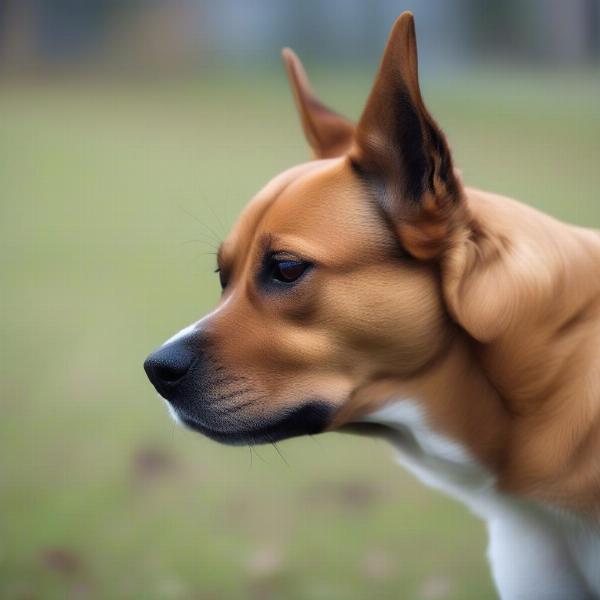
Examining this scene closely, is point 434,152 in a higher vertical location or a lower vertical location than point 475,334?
higher

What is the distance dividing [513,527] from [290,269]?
986mm

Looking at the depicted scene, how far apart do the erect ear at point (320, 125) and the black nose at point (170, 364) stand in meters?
0.91

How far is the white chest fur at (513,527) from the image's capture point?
2.49 metres

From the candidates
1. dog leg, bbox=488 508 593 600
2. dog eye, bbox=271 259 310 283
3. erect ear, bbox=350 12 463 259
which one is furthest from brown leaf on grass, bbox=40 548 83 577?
erect ear, bbox=350 12 463 259

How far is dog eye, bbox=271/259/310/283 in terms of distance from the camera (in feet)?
7.79

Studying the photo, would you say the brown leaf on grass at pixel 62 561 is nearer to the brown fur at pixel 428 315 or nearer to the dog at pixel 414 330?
the dog at pixel 414 330

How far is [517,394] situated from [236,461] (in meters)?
3.03

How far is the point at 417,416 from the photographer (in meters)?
2.50

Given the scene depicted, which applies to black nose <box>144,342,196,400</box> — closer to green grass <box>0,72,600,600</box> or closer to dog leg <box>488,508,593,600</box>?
green grass <box>0,72,600,600</box>

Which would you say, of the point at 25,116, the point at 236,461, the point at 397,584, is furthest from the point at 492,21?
the point at 397,584

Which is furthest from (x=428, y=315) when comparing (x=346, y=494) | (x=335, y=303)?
(x=346, y=494)

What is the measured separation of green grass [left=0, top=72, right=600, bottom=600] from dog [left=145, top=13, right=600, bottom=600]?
2.78 ft

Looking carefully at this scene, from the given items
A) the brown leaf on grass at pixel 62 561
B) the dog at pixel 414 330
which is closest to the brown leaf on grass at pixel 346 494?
the brown leaf on grass at pixel 62 561

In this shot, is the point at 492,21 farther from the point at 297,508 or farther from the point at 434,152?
the point at 434,152
